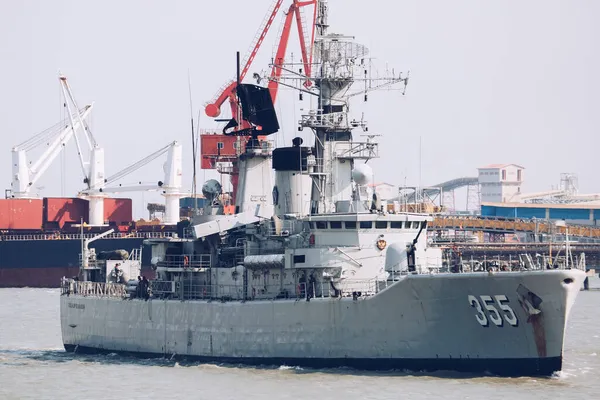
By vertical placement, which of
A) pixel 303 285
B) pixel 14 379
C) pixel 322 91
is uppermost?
pixel 322 91

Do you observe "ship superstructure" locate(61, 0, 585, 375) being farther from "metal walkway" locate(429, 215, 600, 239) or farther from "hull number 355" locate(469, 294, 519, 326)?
"metal walkway" locate(429, 215, 600, 239)

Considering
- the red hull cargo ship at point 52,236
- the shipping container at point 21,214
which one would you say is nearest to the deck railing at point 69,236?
the red hull cargo ship at point 52,236

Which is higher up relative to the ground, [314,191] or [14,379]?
[314,191]

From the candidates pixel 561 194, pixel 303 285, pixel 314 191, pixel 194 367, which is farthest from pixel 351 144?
pixel 561 194

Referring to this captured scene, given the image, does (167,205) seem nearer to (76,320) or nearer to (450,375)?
(76,320)

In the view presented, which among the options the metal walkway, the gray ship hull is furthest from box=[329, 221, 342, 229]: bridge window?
the metal walkway

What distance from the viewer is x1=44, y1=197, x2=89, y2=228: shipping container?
97.4 m

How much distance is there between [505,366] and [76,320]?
2202 cm

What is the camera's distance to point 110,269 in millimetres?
49625

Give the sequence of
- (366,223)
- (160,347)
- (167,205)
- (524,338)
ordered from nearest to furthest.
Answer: (524,338) → (366,223) → (160,347) → (167,205)

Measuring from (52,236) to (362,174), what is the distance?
60993 millimetres

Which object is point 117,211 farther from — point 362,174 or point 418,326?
point 418,326

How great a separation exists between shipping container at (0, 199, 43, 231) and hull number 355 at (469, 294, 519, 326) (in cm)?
6841

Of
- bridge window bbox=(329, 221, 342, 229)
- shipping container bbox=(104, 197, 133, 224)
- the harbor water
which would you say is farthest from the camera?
shipping container bbox=(104, 197, 133, 224)
